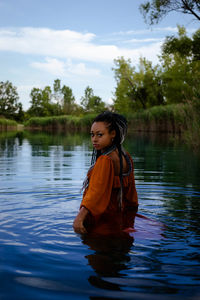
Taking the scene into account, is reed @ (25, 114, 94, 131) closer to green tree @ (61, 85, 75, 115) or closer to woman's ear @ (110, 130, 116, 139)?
green tree @ (61, 85, 75, 115)

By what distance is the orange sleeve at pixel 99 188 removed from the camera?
3.18m

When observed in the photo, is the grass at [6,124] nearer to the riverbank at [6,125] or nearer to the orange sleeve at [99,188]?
the riverbank at [6,125]

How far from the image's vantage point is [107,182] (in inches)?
126

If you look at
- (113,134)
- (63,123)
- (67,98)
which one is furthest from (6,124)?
(113,134)

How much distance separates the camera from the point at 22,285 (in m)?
2.47

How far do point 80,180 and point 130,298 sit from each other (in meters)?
5.28

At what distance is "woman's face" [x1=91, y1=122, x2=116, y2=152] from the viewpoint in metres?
3.38

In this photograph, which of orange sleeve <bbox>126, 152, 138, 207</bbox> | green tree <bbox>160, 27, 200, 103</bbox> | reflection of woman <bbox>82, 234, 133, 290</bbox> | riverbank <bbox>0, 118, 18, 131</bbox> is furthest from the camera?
riverbank <bbox>0, 118, 18, 131</bbox>

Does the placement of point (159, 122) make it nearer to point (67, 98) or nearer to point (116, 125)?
point (116, 125)

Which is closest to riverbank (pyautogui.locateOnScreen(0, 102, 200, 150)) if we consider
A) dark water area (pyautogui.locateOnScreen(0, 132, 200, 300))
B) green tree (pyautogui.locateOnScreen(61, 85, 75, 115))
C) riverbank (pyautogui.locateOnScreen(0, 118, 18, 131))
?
riverbank (pyautogui.locateOnScreen(0, 118, 18, 131))

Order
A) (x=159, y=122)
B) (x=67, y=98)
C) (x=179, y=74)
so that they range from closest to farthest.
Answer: (x=159, y=122), (x=179, y=74), (x=67, y=98)

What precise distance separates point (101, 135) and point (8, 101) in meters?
75.1

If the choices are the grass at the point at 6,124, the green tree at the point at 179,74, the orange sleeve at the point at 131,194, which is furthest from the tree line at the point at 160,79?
the orange sleeve at the point at 131,194

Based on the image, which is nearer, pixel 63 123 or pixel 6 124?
pixel 6 124
